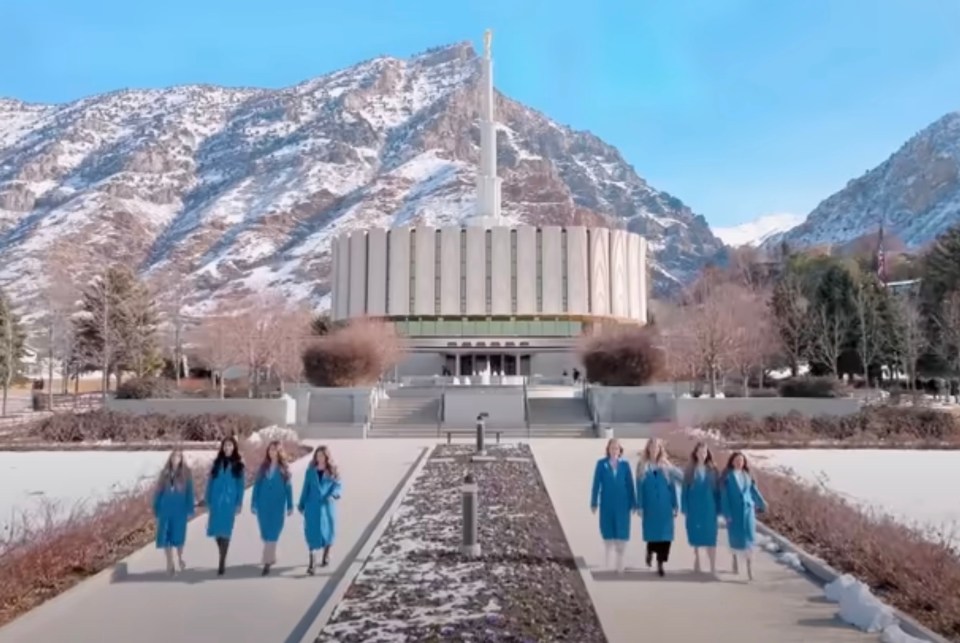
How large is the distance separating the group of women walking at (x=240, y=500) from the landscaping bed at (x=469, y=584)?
78 cm

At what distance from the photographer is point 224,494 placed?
8.52m

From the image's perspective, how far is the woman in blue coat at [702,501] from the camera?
8.23 meters

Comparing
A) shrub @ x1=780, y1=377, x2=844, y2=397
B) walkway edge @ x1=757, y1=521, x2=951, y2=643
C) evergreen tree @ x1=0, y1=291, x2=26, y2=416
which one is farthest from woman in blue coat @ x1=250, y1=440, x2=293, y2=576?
evergreen tree @ x1=0, y1=291, x2=26, y2=416

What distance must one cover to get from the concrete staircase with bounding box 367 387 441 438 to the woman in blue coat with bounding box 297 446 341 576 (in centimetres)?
2039

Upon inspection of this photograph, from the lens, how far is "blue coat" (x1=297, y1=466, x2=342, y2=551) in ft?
27.7

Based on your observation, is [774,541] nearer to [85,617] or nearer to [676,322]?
[85,617]

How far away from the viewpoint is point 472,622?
639 cm

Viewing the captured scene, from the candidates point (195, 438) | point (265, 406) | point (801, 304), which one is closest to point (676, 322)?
point (801, 304)

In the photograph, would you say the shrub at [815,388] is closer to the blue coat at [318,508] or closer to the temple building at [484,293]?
the blue coat at [318,508]

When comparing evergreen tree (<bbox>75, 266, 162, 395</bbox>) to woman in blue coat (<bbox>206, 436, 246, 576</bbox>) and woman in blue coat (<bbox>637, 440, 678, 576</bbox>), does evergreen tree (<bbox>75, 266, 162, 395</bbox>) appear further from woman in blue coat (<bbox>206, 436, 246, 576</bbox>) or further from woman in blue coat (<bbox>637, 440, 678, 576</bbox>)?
woman in blue coat (<bbox>637, 440, 678, 576</bbox>)

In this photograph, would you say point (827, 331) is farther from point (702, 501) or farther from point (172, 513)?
point (172, 513)

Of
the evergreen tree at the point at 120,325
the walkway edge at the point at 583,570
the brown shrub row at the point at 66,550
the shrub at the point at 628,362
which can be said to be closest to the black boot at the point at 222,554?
the brown shrub row at the point at 66,550

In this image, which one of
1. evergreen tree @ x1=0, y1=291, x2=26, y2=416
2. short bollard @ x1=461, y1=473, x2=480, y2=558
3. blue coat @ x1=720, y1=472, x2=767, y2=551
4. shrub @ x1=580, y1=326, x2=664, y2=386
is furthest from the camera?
evergreen tree @ x1=0, y1=291, x2=26, y2=416

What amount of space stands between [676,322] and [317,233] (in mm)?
144666
